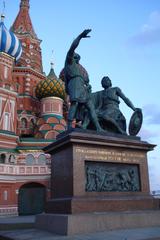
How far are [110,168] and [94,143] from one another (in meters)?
0.84

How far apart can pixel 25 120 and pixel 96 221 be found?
98.2 ft

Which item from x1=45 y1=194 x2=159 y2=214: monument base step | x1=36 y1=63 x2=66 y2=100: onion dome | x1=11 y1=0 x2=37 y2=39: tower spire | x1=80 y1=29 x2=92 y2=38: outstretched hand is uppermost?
x1=11 y1=0 x2=37 y2=39: tower spire

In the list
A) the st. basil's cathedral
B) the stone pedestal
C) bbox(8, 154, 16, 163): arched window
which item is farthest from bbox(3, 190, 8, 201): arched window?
the stone pedestal

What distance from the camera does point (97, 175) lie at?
7723 mm

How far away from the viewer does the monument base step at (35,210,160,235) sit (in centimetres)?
638

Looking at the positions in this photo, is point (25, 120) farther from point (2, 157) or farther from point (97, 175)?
point (97, 175)

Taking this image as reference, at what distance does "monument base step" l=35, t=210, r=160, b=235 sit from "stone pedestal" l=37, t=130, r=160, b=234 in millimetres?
107

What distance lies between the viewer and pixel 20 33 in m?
42.0

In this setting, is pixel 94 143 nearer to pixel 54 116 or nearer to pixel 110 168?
pixel 110 168

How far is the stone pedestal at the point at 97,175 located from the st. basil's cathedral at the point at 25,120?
55.1 ft

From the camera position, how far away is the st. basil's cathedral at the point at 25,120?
24688 millimetres

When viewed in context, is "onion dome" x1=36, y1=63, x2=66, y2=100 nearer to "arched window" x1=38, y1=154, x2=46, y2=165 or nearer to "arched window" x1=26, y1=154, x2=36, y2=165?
"arched window" x1=26, y1=154, x2=36, y2=165

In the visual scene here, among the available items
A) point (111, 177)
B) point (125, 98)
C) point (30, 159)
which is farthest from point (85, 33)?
point (30, 159)

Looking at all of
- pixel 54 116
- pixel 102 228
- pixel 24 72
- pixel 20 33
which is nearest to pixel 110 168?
pixel 102 228
